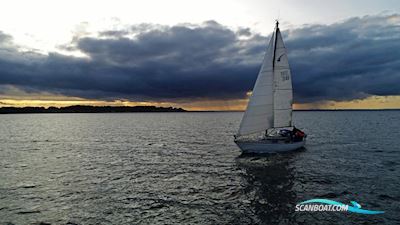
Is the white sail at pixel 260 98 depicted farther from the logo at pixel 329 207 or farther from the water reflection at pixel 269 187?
the logo at pixel 329 207

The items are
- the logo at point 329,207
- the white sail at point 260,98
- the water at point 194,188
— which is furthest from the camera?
the white sail at point 260,98

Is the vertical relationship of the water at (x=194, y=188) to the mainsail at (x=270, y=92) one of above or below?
below

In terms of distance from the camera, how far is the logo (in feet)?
59.5

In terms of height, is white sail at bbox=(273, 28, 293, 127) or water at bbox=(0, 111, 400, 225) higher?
white sail at bbox=(273, 28, 293, 127)

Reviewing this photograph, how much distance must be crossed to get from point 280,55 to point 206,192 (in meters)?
24.2

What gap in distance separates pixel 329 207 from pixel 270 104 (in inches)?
827

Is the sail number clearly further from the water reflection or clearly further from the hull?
the water reflection

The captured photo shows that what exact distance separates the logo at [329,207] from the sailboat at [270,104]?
1692 cm

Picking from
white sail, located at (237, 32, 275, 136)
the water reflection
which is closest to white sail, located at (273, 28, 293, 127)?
white sail, located at (237, 32, 275, 136)

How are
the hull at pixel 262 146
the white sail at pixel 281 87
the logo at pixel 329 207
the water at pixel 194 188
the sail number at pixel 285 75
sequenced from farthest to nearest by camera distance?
the sail number at pixel 285 75, the white sail at pixel 281 87, the hull at pixel 262 146, the logo at pixel 329 207, the water at pixel 194 188

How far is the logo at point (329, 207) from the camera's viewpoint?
18141 millimetres

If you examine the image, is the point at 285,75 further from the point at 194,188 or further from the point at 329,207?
the point at 329,207

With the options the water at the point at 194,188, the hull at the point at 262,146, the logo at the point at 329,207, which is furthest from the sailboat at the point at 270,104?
the logo at the point at 329,207

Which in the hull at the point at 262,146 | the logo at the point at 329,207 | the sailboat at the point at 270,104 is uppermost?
the sailboat at the point at 270,104
